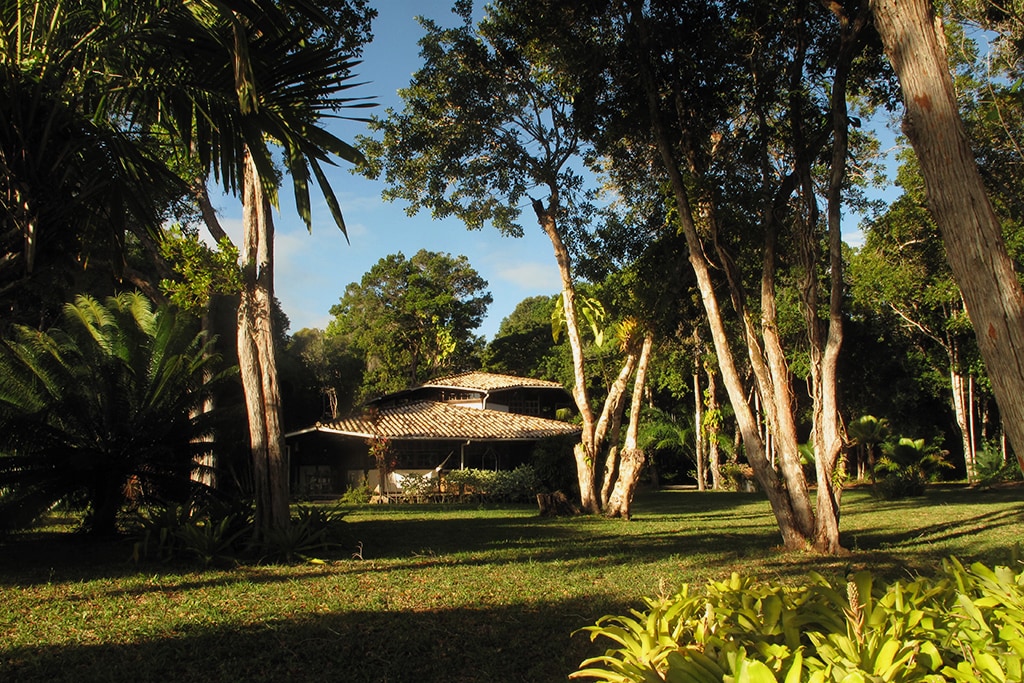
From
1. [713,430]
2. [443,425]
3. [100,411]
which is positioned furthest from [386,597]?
[713,430]

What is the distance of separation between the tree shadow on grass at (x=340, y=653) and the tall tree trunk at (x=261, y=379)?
3.67m

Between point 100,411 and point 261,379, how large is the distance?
2.50m

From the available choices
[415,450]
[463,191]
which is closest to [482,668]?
[463,191]

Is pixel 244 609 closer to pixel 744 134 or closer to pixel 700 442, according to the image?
pixel 744 134

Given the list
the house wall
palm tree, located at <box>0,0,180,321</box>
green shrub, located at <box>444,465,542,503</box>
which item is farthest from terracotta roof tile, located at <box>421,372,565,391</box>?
palm tree, located at <box>0,0,180,321</box>

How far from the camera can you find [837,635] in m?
2.57

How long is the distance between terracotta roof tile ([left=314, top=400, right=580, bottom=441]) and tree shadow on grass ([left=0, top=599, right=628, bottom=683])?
2010 cm

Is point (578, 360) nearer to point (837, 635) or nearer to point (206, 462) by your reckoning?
point (206, 462)

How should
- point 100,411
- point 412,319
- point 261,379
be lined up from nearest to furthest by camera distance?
point 261,379
point 100,411
point 412,319

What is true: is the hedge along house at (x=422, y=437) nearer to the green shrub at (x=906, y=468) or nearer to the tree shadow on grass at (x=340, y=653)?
the green shrub at (x=906, y=468)

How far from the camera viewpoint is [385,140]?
18.0 metres

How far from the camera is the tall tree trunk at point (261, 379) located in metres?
9.88

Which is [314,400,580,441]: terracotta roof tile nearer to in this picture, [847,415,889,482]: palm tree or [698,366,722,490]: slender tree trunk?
[698,366,722,490]: slender tree trunk

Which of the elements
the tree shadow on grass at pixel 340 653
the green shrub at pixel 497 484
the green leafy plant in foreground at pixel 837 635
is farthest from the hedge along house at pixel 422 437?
the green leafy plant in foreground at pixel 837 635
